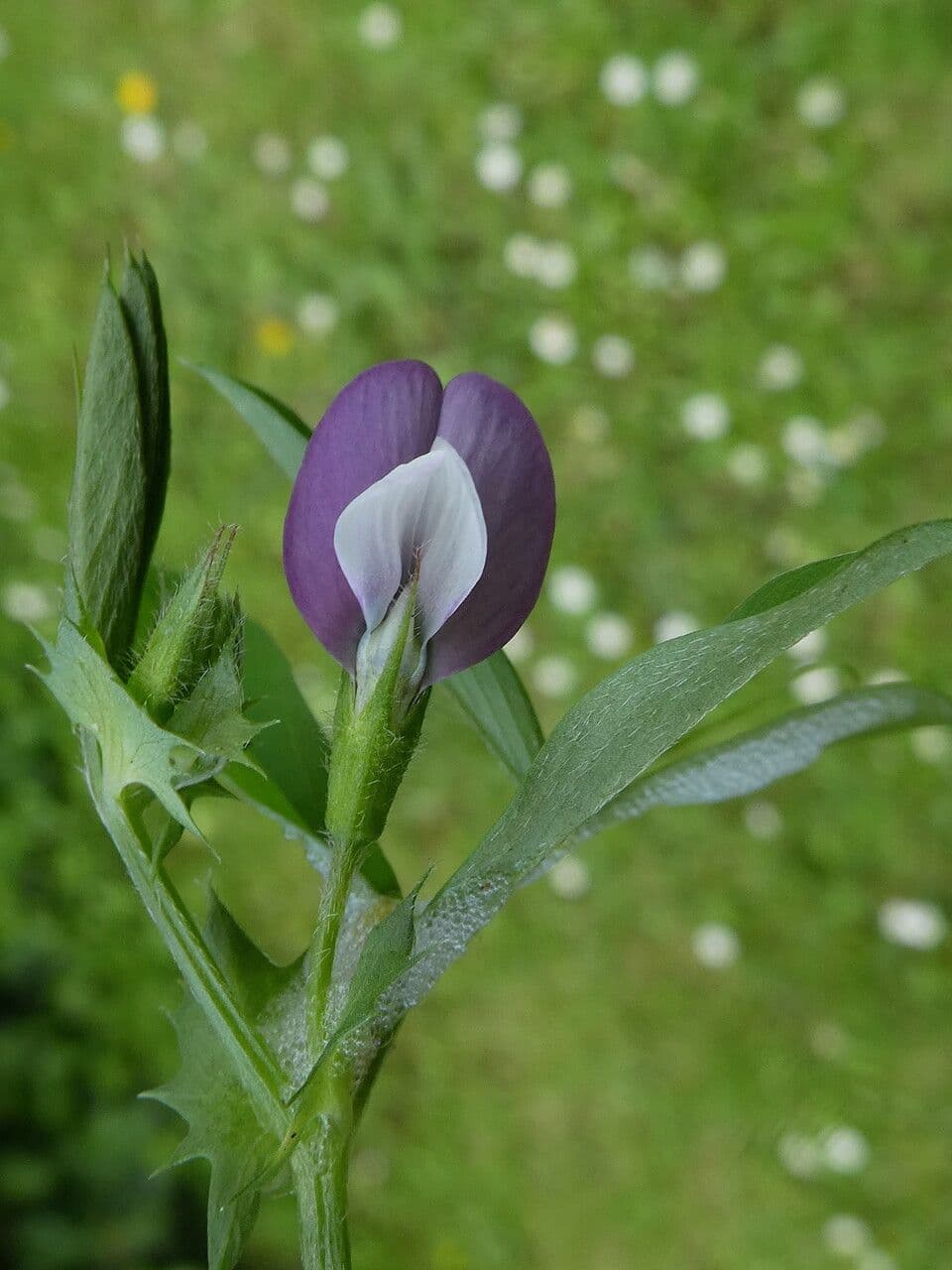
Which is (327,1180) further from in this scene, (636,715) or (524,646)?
(524,646)

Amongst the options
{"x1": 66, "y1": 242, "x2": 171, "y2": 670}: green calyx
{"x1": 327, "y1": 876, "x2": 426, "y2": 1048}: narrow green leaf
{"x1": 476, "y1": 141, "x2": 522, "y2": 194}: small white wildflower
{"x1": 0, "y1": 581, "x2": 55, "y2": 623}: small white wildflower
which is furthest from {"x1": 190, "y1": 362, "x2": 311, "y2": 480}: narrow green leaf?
{"x1": 0, "y1": 581, "x2": 55, "y2": 623}: small white wildflower

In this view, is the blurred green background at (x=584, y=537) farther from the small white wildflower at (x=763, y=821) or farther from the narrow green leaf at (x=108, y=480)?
the narrow green leaf at (x=108, y=480)

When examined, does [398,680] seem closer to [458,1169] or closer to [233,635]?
[233,635]

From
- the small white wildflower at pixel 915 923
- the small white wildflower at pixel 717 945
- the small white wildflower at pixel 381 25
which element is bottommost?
the small white wildflower at pixel 915 923

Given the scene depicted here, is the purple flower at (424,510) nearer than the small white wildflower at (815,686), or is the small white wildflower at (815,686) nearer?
the purple flower at (424,510)

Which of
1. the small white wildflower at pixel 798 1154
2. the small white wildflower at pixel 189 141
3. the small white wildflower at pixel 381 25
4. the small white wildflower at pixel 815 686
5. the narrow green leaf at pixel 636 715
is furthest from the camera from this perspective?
the small white wildflower at pixel 189 141

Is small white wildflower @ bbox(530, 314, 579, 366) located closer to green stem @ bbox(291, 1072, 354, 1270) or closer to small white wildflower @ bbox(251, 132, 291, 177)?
small white wildflower @ bbox(251, 132, 291, 177)

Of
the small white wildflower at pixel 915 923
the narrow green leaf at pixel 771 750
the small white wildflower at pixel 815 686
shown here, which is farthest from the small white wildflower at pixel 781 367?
the narrow green leaf at pixel 771 750
